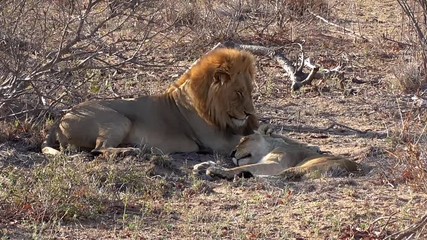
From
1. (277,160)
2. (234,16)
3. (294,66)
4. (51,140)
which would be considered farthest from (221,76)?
(234,16)

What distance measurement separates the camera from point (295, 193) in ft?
23.1

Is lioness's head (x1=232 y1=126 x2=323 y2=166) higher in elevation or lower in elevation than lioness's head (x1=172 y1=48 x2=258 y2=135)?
lower

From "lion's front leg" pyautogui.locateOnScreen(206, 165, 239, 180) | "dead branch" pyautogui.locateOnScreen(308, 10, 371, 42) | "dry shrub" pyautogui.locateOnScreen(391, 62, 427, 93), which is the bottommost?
"lion's front leg" pyautogui.locateOnScreen(206, 165, 239, 180)

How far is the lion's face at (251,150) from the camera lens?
27.5 ft

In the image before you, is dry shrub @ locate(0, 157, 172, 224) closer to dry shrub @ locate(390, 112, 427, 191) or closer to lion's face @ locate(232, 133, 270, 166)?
lion's face @ locate(232, 133, 270, 166)

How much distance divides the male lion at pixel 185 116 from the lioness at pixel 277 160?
40 centimetres

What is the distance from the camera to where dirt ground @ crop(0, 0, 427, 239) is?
20.1 feet

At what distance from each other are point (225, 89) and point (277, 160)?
1088mm

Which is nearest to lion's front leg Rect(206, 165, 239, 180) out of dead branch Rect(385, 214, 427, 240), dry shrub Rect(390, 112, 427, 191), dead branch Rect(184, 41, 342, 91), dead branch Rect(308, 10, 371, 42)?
dry shrub Rect(390, 112, 427, 191)

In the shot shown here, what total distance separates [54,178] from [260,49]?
572 centimetres

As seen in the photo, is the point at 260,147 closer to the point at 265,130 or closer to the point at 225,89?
the point at 265,130

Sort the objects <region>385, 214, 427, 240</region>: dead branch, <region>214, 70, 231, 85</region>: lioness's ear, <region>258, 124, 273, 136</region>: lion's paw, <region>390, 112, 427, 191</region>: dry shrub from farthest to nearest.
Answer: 1. <region>214, 70, 231, 85</region>: lioness's ear
2. <region>258, 124, 273, 136</region>: lion's paw
3. <region>390, 112, 427, 191</region>: dry shrub
4. <region>385, 214, 427, 240</region>: dead branch

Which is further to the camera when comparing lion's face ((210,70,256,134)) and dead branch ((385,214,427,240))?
lion's face ((210,70,256,134))

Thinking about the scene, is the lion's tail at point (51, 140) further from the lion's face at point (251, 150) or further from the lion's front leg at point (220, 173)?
the lion's face at point (251, 150)
